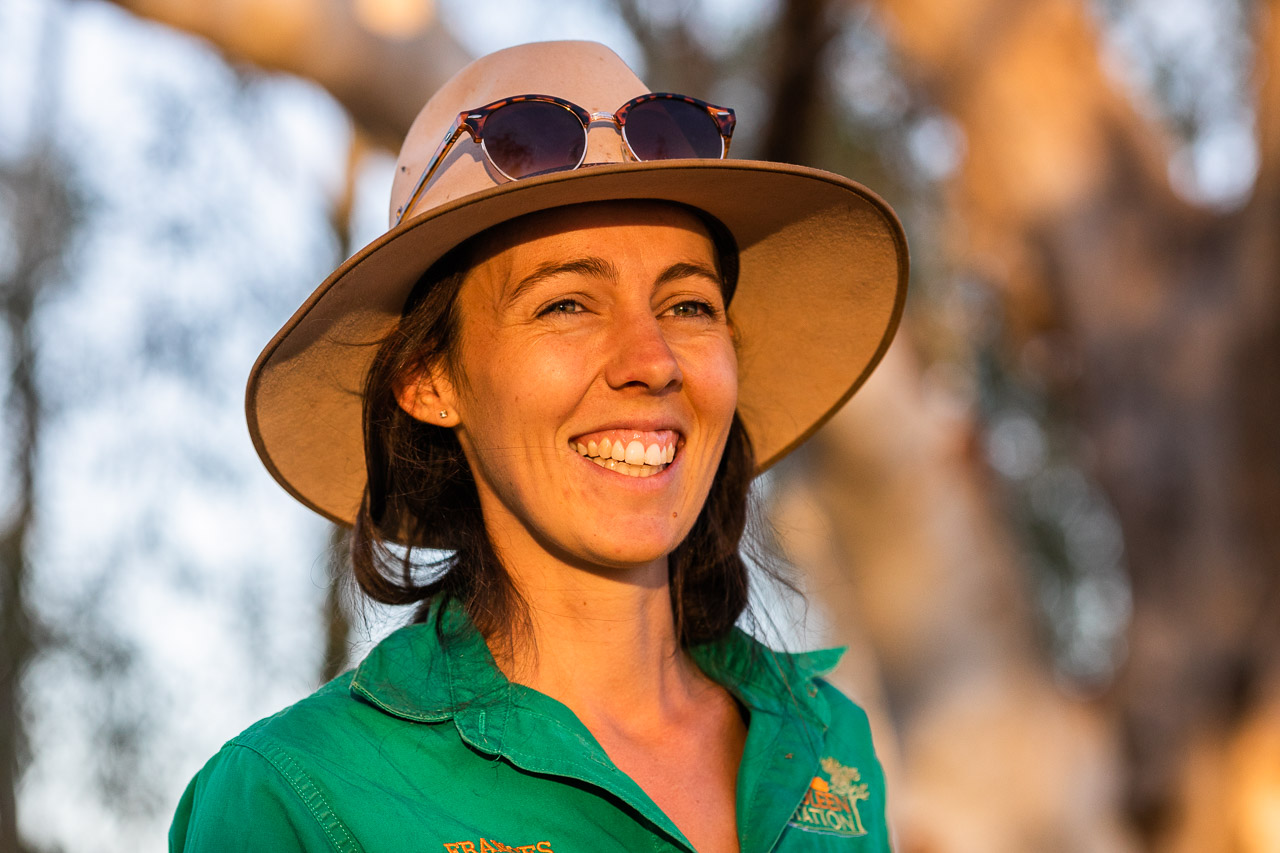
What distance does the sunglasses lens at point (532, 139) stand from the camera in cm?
165

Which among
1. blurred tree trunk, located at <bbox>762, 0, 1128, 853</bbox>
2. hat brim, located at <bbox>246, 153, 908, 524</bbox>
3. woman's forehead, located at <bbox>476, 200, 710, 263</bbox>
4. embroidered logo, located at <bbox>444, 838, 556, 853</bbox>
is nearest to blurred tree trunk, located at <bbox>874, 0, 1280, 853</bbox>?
blurred tree trunk, located at <bbox>762, 0, 1128, 853</bbox>

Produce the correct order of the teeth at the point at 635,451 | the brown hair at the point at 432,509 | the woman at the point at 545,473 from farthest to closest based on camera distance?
the brown hair at the point at 432,509 → the teeth at the point at 635,451 → the woman at the point at 545,473

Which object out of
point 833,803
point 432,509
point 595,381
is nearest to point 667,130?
point 595,381

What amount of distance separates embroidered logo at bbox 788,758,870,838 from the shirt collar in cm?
8

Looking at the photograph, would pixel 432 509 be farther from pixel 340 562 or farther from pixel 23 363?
pixel 23 363

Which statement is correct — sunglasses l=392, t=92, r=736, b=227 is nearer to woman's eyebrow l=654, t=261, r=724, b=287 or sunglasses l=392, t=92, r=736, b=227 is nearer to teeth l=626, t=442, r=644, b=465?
woman's eyebrow l=654, t=261, r=724, b=287

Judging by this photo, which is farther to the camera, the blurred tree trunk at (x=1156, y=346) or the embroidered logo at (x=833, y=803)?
the blurred tree trunk at (x=1156, y=346)

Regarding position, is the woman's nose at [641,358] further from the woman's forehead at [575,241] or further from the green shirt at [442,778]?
the green shirt at [442,778]

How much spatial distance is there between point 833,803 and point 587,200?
38.3 inches

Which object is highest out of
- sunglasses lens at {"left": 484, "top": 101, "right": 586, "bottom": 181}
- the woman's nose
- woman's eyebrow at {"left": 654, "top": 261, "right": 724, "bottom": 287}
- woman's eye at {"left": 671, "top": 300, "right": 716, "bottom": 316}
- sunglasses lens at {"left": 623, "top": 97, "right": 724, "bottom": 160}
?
sunglasses lens at {"left": 623, "top": 97, "right": 724, "bottom": 160}

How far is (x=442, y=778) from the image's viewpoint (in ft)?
5.21

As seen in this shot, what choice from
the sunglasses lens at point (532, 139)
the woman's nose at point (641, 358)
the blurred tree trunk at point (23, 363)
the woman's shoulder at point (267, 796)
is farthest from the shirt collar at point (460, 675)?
the blurred tree trunk at point (23, 363)

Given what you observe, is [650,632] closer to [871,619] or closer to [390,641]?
[390,641]

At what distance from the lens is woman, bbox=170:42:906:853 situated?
1.59 meters
